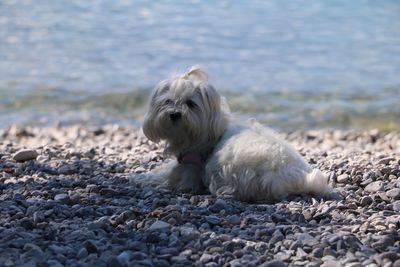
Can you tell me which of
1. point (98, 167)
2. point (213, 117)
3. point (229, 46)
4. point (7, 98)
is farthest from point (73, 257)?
point (229, 46)

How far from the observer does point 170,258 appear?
15.3 feet

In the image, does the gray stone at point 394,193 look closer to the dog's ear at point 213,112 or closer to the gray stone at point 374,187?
the gray stone at point 374,187

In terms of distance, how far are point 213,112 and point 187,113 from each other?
229 millimetres

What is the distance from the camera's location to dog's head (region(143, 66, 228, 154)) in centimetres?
640

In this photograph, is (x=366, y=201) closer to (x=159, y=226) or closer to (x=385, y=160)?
(x=159, y=226)

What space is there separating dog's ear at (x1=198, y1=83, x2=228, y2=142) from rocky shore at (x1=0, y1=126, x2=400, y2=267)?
553 millimetres

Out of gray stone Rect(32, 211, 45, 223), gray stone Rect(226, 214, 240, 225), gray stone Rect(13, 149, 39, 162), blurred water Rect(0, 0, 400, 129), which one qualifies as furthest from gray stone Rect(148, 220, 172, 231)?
blurred water Rect(0, 0, 400, 129)

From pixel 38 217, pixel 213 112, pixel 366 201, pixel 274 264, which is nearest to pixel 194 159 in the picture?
pixel 213 112

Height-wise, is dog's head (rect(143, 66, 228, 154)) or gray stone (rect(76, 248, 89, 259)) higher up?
dog's head (rect(143, 66, 228, 154))

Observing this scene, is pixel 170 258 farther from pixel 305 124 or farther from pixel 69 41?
pixel 69 41

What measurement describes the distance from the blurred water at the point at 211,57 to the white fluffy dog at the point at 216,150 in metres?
5.32

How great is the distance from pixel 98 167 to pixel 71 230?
2399 millimetres

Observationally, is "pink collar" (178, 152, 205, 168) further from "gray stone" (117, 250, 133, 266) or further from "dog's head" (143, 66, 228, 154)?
"gray stone" (117, 250, 133, 266)

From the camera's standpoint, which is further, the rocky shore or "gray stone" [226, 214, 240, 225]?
"gray stone" [226, 214, 240, 225]
